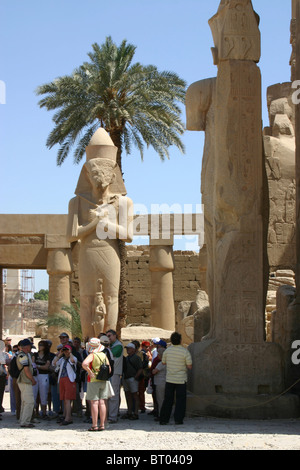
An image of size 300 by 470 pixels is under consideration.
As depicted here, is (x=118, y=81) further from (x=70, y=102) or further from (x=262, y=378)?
(x=262, y=378)

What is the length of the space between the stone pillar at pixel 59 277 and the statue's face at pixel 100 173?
837 centimetres

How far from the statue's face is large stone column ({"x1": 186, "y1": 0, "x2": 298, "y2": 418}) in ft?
9.11

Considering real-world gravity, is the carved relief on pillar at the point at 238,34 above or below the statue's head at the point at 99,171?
above

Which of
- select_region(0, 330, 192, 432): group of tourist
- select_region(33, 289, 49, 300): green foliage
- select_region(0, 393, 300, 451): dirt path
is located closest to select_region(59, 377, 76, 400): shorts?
select_region(0, 330, 192, 432): group of tourist

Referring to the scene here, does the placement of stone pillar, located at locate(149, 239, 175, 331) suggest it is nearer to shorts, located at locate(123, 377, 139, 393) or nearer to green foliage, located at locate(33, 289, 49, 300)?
shorts, located at locate(123, 377, 139, 393)

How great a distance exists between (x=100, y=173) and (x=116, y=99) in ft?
28.1

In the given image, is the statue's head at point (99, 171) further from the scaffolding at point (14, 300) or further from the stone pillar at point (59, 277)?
the scaffolding at point (14, 300)

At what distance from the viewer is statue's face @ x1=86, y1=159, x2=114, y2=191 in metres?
11.5

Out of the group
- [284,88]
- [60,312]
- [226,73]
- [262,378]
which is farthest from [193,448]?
[60,312]

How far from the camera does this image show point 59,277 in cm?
1998

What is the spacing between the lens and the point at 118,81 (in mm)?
19547

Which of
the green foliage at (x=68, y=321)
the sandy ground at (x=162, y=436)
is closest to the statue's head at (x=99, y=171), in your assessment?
the sandy ground at (x=162, y=436)

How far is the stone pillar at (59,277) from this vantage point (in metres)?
19.8
